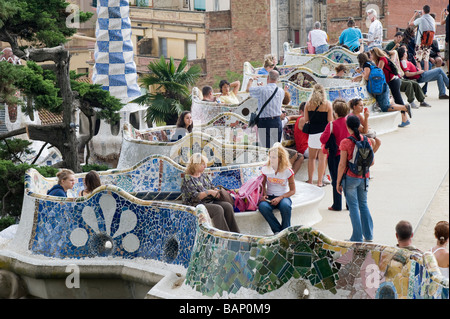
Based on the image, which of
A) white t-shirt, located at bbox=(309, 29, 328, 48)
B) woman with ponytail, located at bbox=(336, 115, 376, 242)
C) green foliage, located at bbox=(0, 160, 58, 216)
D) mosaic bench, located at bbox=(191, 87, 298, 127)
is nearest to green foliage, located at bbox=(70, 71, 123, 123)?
mosaic bench, located at bbox=(191, 87, 298, 127)

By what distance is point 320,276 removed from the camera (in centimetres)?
640

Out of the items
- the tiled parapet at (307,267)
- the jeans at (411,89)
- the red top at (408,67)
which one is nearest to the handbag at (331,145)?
the tiled parapet at (307,267)

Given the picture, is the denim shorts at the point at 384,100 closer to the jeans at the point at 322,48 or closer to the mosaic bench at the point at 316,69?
the mosaic bench at the point at 316,69

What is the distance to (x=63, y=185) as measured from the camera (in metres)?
8.88

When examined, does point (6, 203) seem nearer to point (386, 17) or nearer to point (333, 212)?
point (333, 212)

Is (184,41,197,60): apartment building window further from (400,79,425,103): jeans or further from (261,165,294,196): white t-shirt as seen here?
(261,165,294,196): white t-shirt

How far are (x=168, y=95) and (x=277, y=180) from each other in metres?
11.6

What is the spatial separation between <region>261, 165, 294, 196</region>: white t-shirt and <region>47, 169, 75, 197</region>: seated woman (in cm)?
185

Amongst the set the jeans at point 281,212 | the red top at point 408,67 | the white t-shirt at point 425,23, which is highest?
the white t-shirt at point 425,23

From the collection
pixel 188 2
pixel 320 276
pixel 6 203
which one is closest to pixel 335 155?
pixel 320 276

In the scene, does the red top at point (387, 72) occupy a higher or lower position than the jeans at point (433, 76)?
higher

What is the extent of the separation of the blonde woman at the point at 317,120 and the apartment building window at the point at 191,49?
142 ft

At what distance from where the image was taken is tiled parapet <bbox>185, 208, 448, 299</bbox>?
6027 millimetres

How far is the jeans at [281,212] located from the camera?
8797 mm
